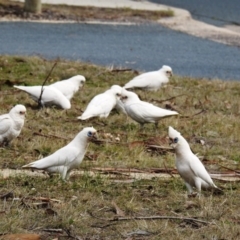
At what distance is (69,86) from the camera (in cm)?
1039

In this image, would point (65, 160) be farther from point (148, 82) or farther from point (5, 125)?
point (148, 82)

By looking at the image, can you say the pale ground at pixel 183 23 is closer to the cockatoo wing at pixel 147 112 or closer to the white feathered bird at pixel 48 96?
the white feathered bird at pixel 48 96

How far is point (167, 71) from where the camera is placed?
1150cm

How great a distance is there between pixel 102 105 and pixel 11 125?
5.55 ft

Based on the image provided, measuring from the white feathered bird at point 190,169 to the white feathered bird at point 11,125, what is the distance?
1803 millimetres

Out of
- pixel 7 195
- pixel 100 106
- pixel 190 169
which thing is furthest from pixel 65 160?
pixel 100 106

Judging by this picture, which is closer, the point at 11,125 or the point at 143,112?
the point at 11,125

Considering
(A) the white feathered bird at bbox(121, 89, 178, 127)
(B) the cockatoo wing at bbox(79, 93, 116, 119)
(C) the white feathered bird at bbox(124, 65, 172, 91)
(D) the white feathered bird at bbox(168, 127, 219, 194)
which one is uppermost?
(D) the white feathered bird at bbox(168, 127, 219, 194)

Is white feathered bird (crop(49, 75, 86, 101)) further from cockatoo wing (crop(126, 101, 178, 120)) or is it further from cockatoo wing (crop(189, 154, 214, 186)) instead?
cockatoo wing (crop(189, 154, 214, 186))

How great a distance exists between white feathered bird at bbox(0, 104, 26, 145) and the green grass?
11cm

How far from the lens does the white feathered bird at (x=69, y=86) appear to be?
10.3 m

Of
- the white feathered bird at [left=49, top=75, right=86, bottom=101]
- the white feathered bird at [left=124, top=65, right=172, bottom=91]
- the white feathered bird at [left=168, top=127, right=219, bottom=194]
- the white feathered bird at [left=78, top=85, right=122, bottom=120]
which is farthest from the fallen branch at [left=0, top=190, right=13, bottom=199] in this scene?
the white feathered bird at [left=124, top=65, right=172, bottom=91]

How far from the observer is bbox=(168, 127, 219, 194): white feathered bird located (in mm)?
6582

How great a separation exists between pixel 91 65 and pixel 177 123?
333 centimetres
